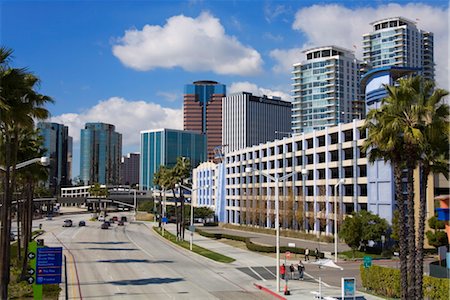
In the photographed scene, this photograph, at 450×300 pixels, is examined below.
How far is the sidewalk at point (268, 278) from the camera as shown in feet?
110

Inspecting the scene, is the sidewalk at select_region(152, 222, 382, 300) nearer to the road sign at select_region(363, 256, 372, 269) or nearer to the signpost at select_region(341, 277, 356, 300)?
the signpost at select_region(341, 277, 356, 300)

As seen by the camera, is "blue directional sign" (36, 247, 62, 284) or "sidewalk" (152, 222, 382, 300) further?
"sidewalk" (152, 222, 382, 300)

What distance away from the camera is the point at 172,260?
53438mm

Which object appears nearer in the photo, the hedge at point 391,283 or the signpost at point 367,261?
the hedge at point 391,283

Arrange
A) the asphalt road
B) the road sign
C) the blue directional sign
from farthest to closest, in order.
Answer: the road sign → the asphalt road → the blue directional sign

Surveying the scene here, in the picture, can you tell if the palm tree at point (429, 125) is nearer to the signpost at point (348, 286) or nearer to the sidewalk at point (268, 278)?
the signpost at point (348, 286)

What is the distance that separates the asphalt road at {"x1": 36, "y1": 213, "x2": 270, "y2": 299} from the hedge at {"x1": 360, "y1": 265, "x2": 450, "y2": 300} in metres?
7.52

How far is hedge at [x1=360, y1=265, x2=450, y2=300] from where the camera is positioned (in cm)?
2777

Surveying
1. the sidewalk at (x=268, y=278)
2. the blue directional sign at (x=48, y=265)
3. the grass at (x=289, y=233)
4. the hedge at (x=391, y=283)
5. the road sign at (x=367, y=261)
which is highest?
the blue directional sign at (x=48, y=265)

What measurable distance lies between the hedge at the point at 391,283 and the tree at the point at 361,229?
19794 millimetres

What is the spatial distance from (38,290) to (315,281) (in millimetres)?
22084

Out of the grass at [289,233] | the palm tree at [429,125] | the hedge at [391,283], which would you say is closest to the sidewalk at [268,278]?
the hedge at [391,283]

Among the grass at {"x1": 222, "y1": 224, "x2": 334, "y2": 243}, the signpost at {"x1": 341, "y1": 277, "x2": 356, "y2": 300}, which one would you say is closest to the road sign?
the signpost at {"x1": 341, "y1": 277, "x2": 356, "y2": 300}

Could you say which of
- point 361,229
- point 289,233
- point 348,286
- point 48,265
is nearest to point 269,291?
point 348,286
